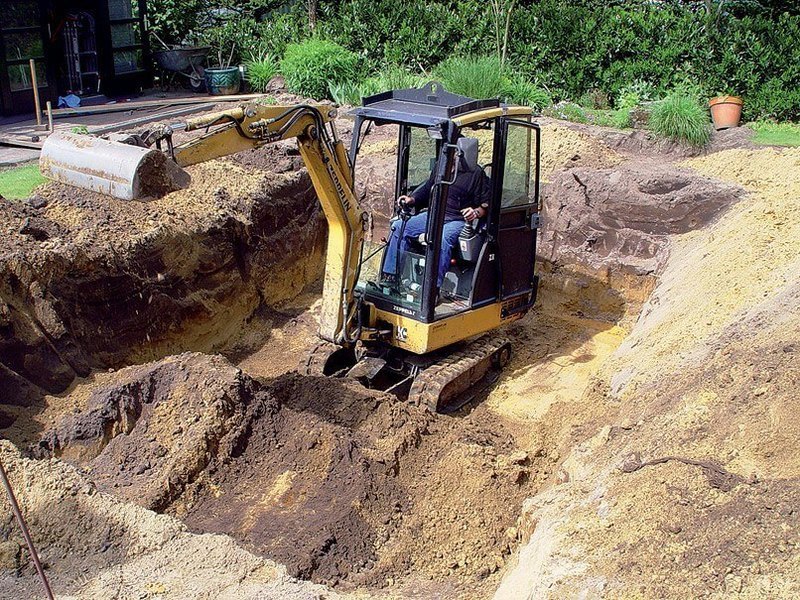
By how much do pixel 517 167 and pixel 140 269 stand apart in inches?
163

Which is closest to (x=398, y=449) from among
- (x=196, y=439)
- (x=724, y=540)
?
(x=196, y=439)

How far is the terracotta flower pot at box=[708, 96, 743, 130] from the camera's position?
14.9 metres

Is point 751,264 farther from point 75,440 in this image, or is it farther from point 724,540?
point 75,440

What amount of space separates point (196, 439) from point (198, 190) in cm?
500

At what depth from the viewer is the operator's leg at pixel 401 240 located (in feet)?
25.4

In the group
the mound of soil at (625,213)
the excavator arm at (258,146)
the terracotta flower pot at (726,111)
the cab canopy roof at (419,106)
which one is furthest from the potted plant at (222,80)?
the cab canopy roof at (419,106)

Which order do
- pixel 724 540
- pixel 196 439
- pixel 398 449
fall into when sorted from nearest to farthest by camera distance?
pixel 724 540
pixel 196 439
pixel 398 449

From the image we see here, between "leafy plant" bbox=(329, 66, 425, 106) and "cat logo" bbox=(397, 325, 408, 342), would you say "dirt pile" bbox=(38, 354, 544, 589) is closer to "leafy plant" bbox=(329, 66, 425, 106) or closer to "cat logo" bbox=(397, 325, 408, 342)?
"cat logo" bbox=(397, 325, 408, 342)

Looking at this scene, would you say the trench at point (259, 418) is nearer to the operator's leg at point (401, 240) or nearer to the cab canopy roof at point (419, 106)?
the operator's leg at point (401, 240)

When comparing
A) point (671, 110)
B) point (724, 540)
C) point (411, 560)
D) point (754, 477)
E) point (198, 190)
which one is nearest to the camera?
point (724, 540)

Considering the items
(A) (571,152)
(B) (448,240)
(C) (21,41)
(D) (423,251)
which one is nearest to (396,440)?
(D) (423,251)

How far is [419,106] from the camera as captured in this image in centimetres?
759

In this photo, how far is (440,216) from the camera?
7332 mm

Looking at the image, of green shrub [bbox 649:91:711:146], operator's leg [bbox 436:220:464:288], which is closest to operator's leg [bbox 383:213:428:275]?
operator's leg [bbox 436:220:464:288]
